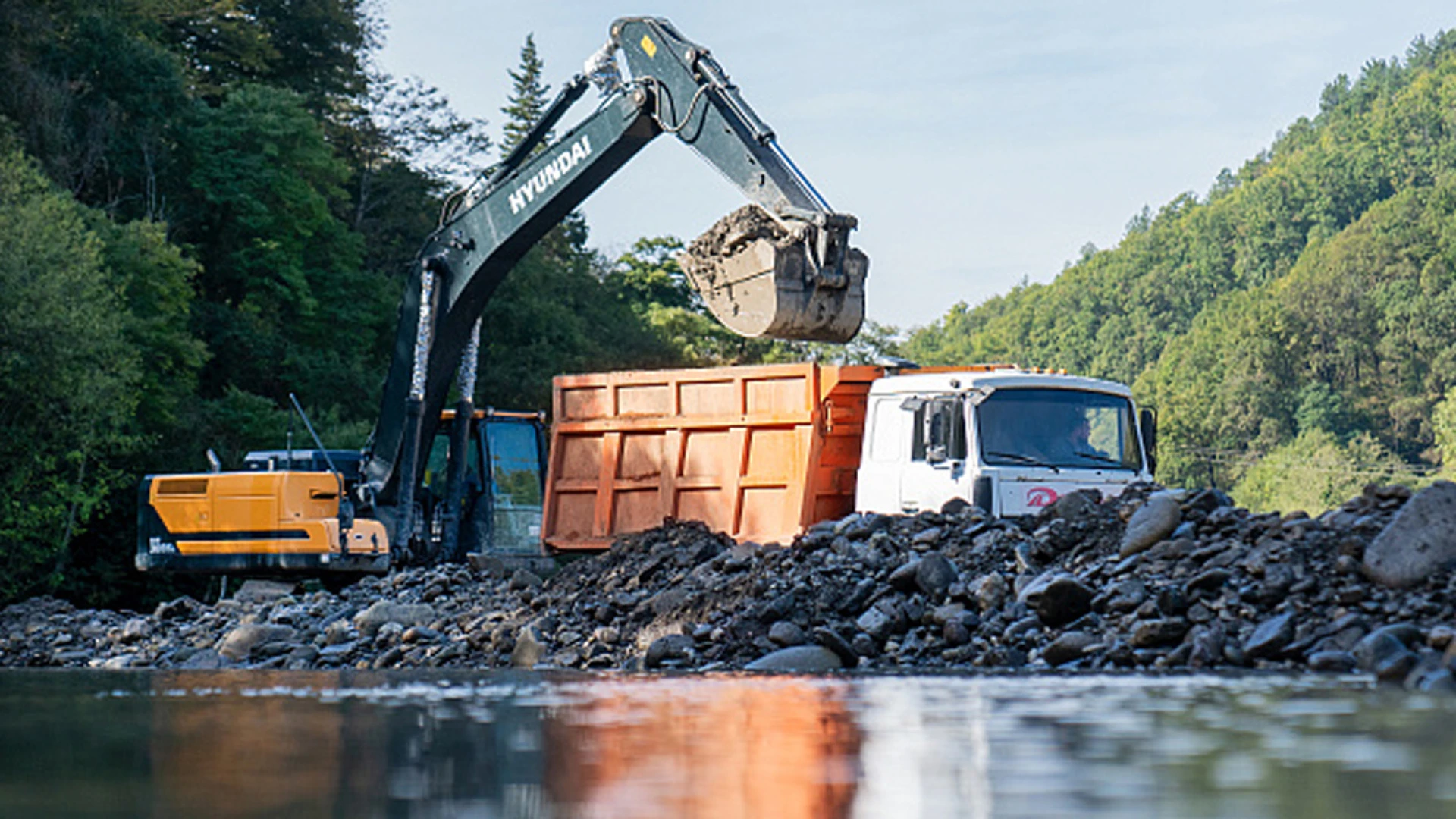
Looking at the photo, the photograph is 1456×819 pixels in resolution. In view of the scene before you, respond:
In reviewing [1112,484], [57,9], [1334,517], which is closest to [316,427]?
[57,9]

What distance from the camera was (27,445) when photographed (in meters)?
30.3

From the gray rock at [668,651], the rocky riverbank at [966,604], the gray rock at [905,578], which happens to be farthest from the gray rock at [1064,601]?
the gray rock at [668,651]

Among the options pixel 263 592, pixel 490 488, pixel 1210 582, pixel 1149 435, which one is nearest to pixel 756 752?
pixel 1210 582

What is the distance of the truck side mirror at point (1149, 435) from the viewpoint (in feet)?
61.3

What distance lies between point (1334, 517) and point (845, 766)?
29.5 feet

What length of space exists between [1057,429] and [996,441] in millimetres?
760

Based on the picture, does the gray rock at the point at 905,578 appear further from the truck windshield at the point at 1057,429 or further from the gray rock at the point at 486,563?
the gray rock at the point at 486,563

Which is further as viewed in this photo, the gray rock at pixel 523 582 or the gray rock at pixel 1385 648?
the gray rock at pixel 523 582

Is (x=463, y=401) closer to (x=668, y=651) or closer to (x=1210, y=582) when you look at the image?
(x=668, y=651)

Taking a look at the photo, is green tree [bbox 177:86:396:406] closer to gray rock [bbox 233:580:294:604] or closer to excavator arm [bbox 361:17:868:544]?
gray rock [bbox 233:580:294:604]

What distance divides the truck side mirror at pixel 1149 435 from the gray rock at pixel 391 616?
7.51m

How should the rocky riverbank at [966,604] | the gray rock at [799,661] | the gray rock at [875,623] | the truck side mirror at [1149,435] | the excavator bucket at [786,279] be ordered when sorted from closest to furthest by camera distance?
the rocky riverbank at [966,604], the gray rock at [799,661], the gray rock at [875,623], the excavator bucket at [786,279], the truck side mirror at [1149,435]

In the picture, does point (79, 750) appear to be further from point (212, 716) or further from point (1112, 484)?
point (1112, 484)

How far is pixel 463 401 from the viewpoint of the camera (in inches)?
894
